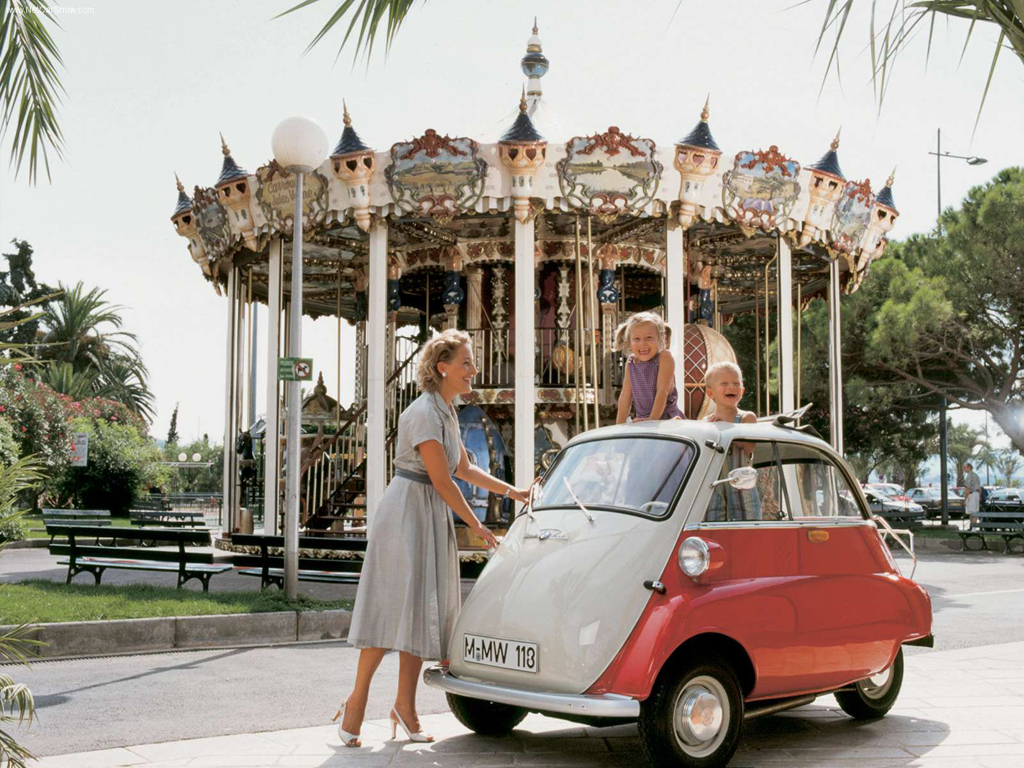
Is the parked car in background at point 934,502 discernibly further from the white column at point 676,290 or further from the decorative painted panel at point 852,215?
the white column at point 676,290

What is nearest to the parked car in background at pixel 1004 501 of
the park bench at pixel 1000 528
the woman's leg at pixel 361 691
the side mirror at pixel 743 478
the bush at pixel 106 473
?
the park bench at pixel 1000 528

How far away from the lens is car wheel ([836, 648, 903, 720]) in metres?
6.36

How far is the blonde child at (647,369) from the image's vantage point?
6.67 meters

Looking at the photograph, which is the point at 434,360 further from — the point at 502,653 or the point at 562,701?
the point at 562,701

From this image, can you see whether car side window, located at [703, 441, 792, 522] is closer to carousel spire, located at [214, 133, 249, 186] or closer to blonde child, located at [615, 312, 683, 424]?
blonde child, located at [615, 312, 683, 424]

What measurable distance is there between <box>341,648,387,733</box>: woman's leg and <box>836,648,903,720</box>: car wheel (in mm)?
2711

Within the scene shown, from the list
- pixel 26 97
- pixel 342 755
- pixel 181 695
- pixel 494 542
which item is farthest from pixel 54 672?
pixel 26 97

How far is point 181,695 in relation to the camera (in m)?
7.39

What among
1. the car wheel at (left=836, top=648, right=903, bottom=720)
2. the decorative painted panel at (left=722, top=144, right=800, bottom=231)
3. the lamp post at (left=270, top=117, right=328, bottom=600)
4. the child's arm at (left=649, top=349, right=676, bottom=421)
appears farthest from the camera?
the decorative painted panel at (left=722, top=144, right=800, bottom=231)

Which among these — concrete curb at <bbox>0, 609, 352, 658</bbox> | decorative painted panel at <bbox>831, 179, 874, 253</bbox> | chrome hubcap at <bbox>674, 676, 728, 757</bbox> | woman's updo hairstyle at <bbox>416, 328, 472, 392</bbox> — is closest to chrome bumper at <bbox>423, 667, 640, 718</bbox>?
→ chrome hubcap at <bbox>674, 676, 728, 757</bbox>

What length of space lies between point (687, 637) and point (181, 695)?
3931mm

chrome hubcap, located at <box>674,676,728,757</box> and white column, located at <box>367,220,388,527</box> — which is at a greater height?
white column, located at <box>367,220,388,527</box>

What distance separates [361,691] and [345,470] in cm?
1653

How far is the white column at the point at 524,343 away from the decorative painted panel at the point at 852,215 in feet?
18.3
